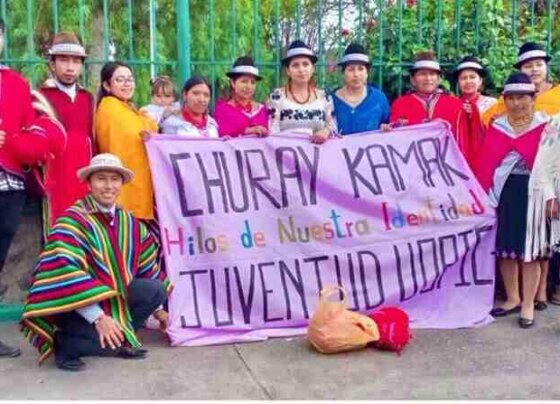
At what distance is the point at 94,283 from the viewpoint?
4.64 m

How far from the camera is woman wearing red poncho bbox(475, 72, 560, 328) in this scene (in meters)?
5.51

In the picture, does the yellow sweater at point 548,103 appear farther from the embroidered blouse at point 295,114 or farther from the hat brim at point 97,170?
the hat brim at point 97,170

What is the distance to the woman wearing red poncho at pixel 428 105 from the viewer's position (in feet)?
19.9

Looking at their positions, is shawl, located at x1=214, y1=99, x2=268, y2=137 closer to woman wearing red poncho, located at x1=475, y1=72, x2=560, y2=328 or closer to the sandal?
woman wearing red poncho, located at x1=475, y1=72, x2=560, y2=328

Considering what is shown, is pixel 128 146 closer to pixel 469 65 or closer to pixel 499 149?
pixel 499 149

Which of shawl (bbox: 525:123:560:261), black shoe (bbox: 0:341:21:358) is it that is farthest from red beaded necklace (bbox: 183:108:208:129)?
shawl (bbox: 525:123:560:261)

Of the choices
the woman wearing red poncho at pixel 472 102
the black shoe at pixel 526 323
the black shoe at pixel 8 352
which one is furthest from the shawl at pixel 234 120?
the black shoe at pixel 526 323

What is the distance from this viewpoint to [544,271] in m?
5.90

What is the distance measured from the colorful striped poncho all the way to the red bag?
1435mm

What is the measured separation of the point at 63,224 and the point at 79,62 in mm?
1173

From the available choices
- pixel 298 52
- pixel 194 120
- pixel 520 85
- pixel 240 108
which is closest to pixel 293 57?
pixel 298 52

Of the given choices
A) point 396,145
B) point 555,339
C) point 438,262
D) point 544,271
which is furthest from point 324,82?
point 555,339

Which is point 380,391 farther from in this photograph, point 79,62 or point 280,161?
point 79,62

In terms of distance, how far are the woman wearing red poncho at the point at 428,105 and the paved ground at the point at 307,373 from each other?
5.11 ft
